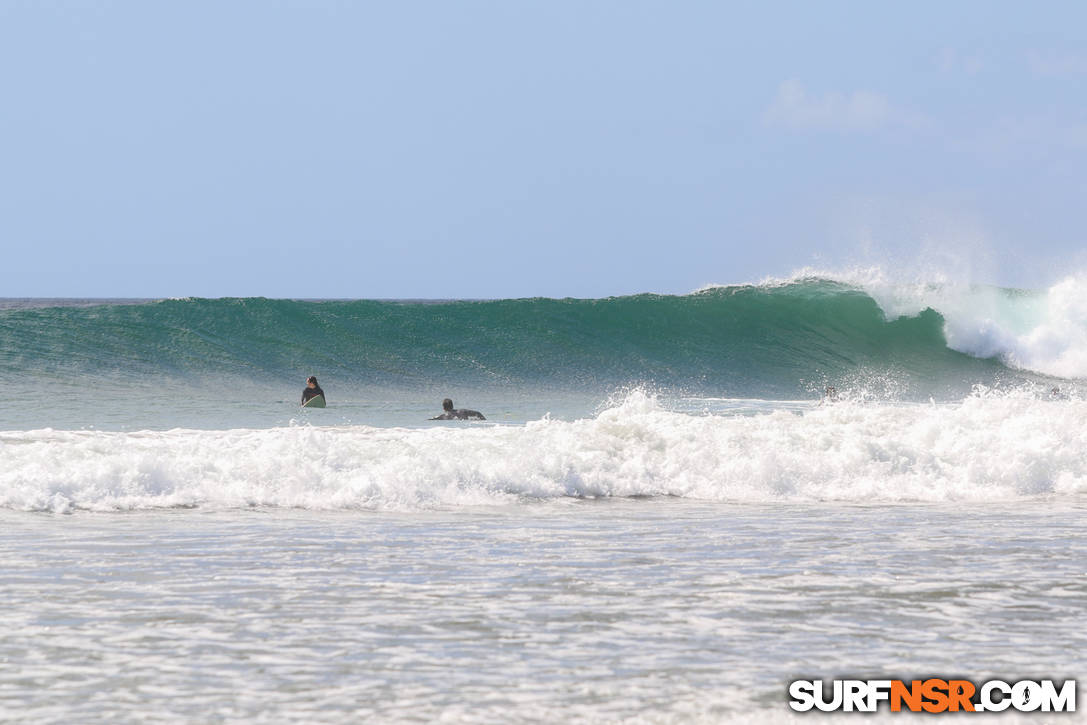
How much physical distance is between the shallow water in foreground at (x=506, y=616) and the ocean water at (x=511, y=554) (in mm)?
20

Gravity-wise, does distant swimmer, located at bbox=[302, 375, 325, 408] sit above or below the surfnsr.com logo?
above

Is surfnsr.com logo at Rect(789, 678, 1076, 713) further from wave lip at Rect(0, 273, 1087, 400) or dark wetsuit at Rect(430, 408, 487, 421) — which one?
wave lip at Rect(0, 273, 1087, 400)

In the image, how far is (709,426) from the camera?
12086 millimetres

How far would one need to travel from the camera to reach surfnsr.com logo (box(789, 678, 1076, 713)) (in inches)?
152

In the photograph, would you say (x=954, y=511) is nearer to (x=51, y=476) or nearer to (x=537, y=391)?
(x=51, y=476)

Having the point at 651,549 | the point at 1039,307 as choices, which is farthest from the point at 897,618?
the point at 1039,307

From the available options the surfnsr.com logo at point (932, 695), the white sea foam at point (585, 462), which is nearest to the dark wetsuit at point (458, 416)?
the white sea foam at point (585, 462)

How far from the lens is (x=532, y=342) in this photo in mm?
26594

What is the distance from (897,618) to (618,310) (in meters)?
24.5

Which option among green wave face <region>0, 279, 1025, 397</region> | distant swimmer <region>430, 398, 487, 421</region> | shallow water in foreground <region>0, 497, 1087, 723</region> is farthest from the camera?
green wave face <region>0, 279, 1025, 397</region>

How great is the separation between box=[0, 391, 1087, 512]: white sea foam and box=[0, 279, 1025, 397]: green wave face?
10744 millimetres

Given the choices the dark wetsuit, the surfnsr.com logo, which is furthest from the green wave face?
the surfnsr.com logo

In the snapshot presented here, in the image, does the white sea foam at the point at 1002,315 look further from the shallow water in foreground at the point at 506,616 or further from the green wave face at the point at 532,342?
the shallow water in foreground at the point at 506,616

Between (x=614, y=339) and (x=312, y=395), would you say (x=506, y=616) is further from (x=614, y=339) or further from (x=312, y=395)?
(x=614, y=339)
